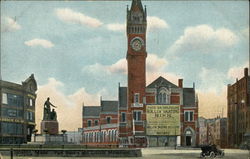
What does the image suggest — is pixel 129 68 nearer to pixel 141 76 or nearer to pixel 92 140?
pixel 141 76

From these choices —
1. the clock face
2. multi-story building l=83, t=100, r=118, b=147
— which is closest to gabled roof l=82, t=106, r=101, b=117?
multi-story building l=83, t=100, r=118, b=147

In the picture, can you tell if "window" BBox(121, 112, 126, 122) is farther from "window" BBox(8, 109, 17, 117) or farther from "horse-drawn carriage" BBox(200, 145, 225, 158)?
"horse-drawn carriage" BBox(200, 145, 225, 158)

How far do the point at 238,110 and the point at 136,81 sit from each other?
15952 mm

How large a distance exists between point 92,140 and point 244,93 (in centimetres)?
2774

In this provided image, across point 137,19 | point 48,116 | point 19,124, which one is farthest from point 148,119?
point 48,116

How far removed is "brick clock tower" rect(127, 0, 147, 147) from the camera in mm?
56531

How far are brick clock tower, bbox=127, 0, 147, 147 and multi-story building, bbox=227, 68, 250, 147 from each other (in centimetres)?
1331

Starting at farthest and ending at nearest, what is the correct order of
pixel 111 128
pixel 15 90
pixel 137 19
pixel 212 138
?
pixel 212 138, pixel 111 128, pixel 137 19, pixel 15 90

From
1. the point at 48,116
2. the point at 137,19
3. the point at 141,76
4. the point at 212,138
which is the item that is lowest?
the point at 212,138

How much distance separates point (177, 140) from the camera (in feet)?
195

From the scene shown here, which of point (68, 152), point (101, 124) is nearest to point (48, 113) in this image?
point (68, 152)

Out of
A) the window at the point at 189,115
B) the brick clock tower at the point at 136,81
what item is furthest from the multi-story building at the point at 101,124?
the window at the point at 189,115

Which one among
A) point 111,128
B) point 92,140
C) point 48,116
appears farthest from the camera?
point 92,140

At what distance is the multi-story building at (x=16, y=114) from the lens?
4553 centimetres
